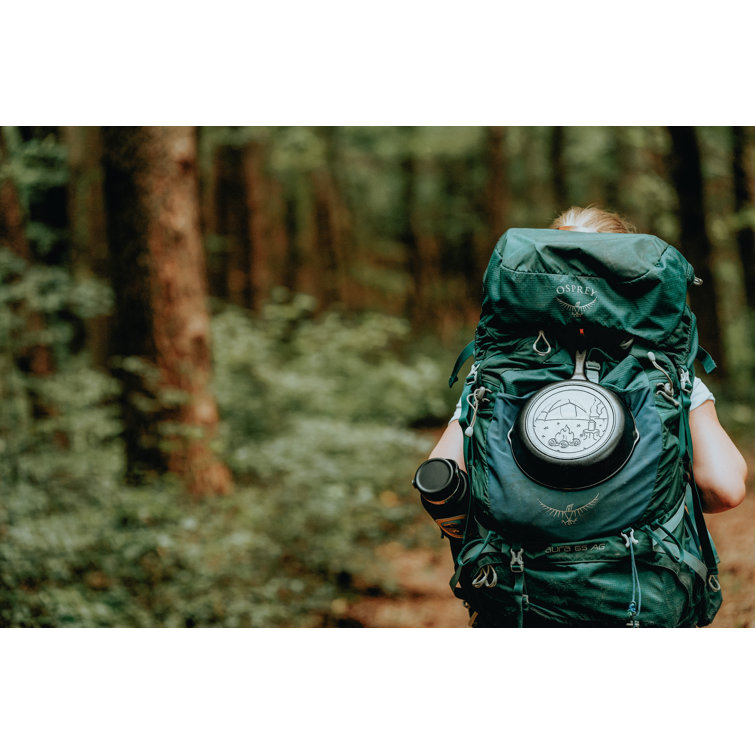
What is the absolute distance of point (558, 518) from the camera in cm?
189

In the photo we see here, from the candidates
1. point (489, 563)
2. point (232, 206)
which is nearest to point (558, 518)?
→ point (489, 563)

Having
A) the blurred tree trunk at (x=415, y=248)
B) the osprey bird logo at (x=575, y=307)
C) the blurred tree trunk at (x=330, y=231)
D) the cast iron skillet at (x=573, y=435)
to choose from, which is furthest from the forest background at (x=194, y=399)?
the blurred tree trunk at (x=330, y=231)

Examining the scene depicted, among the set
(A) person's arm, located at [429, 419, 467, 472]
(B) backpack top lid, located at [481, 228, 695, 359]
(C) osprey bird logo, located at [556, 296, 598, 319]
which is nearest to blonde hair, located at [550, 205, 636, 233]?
(B) backpack top lid, located at [481, 228, 695, 359]

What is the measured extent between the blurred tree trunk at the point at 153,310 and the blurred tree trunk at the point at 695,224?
5839 mm

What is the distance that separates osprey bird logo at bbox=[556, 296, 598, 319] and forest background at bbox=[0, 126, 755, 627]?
2727mm

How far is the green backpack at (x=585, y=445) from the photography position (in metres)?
1.89

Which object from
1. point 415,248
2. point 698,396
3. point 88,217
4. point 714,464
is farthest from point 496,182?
point 714,464

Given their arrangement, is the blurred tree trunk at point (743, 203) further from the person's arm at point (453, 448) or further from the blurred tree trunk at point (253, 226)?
the person's arm at point (453, 448)

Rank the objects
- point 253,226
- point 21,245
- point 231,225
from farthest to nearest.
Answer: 1. point 231,225
2. point 253,226
3. point 21,245

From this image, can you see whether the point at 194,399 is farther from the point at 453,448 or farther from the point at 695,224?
the point at 695,224

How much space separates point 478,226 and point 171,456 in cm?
1050

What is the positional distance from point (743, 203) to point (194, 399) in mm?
6517

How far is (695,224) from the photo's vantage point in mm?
8492

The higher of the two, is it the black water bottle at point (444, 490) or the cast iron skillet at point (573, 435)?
the cast iron skillet at point (573, 435)
